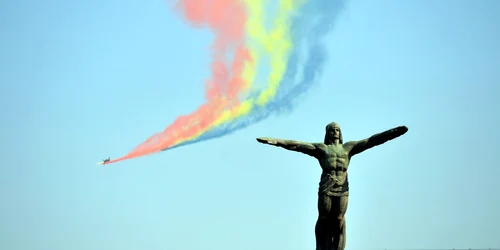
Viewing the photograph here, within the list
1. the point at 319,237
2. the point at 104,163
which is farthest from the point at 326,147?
the point at 104,163

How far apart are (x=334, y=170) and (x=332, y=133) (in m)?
1.32

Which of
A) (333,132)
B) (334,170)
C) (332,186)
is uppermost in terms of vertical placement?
(333,132)

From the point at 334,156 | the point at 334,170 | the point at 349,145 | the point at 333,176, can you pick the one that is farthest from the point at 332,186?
the point at 349,145

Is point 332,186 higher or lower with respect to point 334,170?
lower

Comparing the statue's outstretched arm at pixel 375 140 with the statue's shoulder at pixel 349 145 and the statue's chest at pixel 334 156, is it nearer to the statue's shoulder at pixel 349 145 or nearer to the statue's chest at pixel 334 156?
the statue's shoulder at pixel 349 145

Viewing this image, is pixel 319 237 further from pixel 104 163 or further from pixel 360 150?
pixel 104 163

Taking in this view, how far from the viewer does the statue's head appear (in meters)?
39.0

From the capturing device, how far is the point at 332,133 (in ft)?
128

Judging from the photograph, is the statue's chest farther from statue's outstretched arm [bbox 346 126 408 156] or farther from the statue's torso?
statue's outstretched arm [bbox 346 126 408 156]

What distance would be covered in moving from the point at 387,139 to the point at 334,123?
1956 millimetres

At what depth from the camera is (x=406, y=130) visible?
126ft

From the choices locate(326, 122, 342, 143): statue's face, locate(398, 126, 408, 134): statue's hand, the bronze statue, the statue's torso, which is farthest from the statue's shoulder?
locate(398, 126, 408, 134): statue's hand

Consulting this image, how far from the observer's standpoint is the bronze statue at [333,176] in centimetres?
3844

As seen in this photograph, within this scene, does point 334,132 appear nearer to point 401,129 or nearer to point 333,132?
point 333,132
